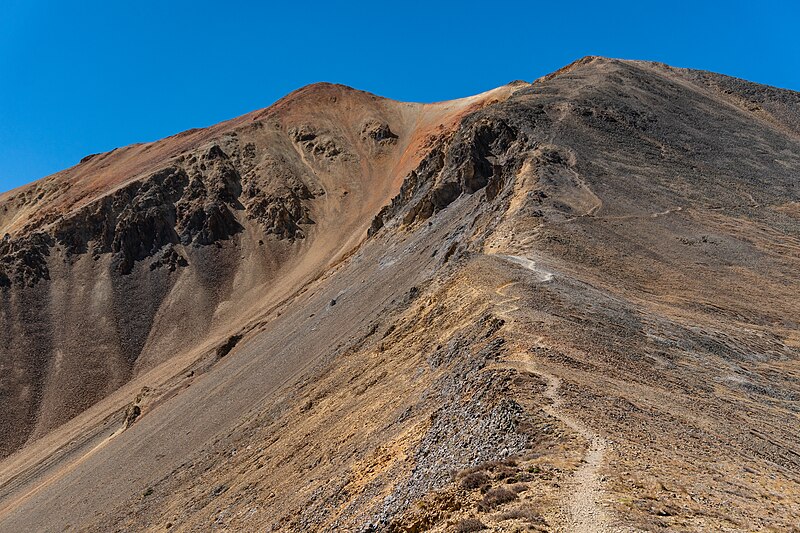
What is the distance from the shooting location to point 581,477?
32.7ft

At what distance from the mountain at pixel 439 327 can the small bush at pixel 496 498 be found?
0.07 m

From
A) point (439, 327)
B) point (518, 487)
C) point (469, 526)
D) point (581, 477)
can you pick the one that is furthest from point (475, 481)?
point (439, 327)

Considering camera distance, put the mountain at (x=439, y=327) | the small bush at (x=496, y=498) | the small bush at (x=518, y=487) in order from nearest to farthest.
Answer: the small bush at (x=496, y=498) < the small bush at (x=518, y=487) < the mountain at (x=439, y=327)

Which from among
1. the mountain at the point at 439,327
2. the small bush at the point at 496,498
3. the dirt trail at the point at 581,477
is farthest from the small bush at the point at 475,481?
the dirt trail at the point at 581,477

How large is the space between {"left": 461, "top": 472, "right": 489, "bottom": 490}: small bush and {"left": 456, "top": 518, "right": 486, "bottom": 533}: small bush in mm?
1094

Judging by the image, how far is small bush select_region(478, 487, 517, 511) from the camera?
9.54 metres

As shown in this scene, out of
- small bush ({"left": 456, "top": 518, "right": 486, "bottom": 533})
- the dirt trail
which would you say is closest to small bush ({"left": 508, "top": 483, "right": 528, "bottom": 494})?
the dirt trail

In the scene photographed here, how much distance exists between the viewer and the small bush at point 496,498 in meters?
9.54

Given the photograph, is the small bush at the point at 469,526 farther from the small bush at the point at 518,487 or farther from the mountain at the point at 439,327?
the small bush at the point at 518,487

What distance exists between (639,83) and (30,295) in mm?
63240

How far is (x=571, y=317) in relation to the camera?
64.4 feet

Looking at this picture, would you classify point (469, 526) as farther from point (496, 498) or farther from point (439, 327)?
point (439, 327)

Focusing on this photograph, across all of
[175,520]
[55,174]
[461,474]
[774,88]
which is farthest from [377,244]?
[55,174]

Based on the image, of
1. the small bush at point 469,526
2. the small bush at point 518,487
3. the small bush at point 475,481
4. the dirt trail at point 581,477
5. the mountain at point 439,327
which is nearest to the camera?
the dirt trail at point 581,477
